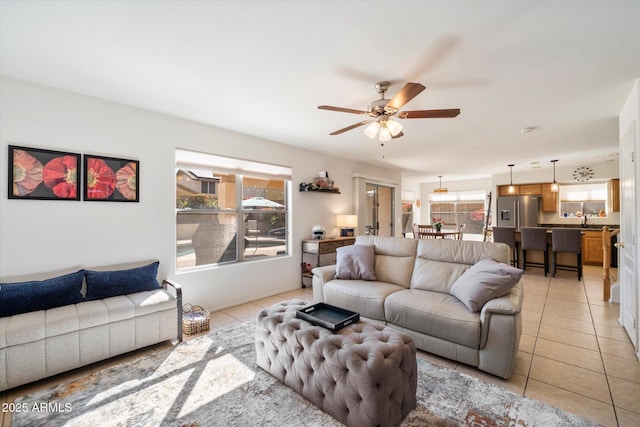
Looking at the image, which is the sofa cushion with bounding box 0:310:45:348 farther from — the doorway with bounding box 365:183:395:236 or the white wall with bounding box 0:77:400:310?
A: the doorway with bounding box 365:183:395:236

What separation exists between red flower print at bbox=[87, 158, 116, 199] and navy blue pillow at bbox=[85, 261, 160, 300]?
0.78 metres

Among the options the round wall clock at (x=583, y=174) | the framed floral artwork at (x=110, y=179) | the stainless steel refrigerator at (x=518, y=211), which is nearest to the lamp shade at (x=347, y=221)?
the framed floral artwork at (x=110, y=179)

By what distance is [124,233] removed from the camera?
2.97 metres

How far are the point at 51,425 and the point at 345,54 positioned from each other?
3.09m

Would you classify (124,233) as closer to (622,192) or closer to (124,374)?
(124,374)

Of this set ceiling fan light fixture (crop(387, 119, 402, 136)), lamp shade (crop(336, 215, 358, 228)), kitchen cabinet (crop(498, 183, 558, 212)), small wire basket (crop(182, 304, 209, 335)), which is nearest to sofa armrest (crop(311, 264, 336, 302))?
small wire basket (crop(182, 304, 209, 335))

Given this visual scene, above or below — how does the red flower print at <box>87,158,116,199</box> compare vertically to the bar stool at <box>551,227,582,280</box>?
above

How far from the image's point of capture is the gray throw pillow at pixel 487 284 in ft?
7.44

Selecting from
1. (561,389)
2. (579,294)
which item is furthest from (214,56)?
(579,294)

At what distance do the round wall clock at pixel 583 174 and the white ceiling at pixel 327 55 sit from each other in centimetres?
446

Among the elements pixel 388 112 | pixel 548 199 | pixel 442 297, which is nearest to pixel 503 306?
pixel 442 297

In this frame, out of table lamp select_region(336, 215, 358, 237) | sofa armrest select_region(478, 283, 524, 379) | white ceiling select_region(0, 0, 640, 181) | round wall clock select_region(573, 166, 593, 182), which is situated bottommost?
sofa armrest select_region(478, 283, 524, 379)

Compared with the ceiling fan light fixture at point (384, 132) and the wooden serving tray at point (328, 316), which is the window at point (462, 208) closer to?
the ceiling fan light fixture at point (384, 132)

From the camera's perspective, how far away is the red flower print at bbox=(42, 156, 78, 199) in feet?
8.38
